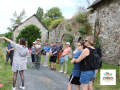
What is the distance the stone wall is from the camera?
777cm

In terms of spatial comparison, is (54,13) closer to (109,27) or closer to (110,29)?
(109,27)

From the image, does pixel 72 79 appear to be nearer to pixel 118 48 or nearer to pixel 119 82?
pixel 119 82

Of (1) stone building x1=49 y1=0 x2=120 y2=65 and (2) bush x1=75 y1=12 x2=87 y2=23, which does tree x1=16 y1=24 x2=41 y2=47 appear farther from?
(1) stone building x1=49 y1=0 x2=120 y2=65

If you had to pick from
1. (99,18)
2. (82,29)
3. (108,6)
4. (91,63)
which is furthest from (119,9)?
(91,63)

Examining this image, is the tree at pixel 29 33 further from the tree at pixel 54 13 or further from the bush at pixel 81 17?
the tree at pixel 54 13

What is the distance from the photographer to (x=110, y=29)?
8211mm

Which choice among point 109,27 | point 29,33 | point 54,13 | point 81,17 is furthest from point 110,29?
point 54,13

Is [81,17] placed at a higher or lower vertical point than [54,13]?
lower

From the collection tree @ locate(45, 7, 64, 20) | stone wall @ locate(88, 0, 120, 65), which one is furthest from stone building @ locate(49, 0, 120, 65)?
tree @ locate(45, 7, 64, 20)

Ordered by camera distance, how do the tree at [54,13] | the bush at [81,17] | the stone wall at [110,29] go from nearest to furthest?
the stone wall at [110,29] → the bush at [81,17] → the tree at [54,13]

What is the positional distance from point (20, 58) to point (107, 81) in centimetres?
386

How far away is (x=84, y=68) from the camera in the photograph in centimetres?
272

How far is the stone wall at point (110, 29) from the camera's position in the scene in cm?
777

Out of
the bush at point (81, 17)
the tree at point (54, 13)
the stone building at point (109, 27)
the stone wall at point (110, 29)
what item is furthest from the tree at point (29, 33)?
Answer: the tree at point (54, 13)
